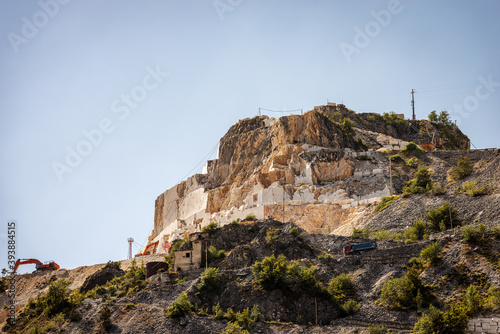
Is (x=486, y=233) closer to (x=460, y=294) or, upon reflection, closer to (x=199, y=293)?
(x=460, y=294)

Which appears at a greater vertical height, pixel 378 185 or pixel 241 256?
pixel 378 185

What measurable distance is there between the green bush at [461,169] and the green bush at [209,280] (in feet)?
90.9

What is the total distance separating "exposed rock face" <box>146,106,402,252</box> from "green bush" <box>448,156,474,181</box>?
6.33 meters

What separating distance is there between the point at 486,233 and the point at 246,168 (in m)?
42.7

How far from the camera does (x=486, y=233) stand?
42.4 m

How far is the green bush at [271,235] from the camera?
163 feet

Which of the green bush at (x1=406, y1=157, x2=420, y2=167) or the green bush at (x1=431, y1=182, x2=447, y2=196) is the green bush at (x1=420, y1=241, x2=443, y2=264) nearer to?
the green bush at (x1=431, y1=182, x2=447, y2=196)

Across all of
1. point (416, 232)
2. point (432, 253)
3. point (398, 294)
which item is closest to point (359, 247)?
point (416, 232)

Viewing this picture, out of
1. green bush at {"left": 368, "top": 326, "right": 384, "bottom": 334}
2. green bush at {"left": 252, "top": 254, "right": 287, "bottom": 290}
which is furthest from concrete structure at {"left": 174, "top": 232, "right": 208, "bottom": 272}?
green bush at {"left": 368, "top": 326, "right": 384, "bottom": 334}

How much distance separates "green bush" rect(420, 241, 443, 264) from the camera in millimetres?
41906

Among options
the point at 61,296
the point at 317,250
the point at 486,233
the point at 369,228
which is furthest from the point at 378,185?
the point at 61,296

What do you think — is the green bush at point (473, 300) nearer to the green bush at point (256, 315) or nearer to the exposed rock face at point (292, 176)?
the green bush at point (256, 315)

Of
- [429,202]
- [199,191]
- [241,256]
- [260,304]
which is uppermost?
[199,191]

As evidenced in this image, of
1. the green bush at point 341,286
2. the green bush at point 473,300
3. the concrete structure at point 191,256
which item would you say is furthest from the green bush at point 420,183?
the green bush at point 473,300
